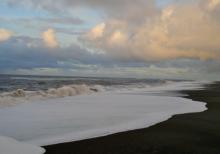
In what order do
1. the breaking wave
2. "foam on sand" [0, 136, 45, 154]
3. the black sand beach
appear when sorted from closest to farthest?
"foam on sand" [0, 136, 45, 154], the black sand beach, the breaking wave

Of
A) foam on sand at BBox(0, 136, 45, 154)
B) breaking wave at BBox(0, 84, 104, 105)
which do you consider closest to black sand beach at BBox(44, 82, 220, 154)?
foam on sand at BBox(0, 136, 45, 154)

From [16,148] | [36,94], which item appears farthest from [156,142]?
[36,94]

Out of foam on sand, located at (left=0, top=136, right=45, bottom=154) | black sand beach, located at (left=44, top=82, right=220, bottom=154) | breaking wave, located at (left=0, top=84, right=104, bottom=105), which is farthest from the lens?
breaking wave, located at (left=0, top=84, right=104, bottom=105)

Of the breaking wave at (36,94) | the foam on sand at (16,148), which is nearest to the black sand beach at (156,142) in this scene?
the foam on sand at (16,148)

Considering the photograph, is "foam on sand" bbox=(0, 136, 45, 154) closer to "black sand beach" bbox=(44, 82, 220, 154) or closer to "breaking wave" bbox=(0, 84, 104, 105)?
"black sand beach" bbox=(44, 82, 220, 154)

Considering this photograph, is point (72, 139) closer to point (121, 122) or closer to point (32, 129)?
point (32, 129)

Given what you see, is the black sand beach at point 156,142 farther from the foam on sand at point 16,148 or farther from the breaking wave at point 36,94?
the breaking wave at point 36,94

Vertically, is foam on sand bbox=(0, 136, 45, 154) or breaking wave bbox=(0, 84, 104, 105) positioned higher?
breaking wave bbox=(0, 84, 104, 105)

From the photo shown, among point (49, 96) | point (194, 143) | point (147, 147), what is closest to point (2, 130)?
point (147, 147)

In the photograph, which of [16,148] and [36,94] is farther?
[36,94]

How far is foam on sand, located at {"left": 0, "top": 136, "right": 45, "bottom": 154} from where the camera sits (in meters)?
7.54

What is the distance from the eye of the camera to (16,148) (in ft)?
25.9

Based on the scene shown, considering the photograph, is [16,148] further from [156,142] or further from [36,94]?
[36,94]

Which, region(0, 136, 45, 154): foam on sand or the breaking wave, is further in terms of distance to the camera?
the breaking wave
